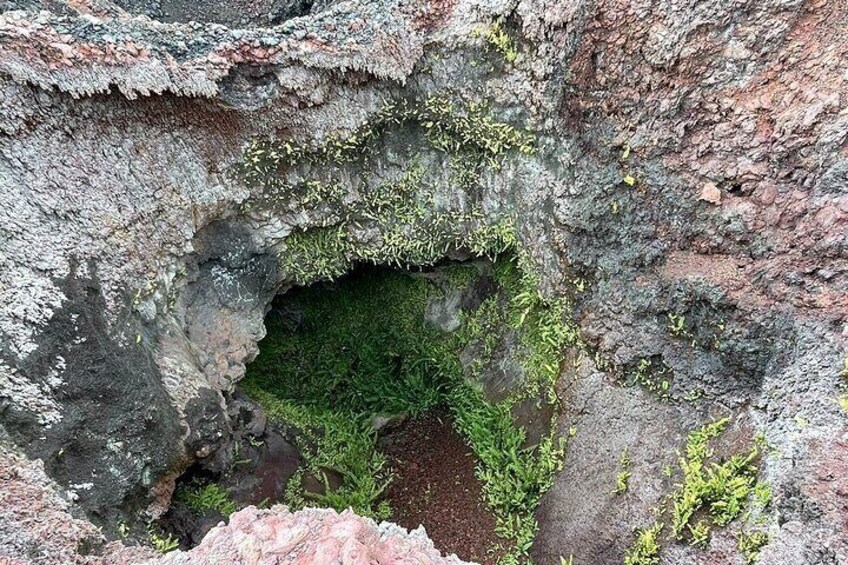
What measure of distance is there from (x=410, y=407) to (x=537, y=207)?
3690 mm

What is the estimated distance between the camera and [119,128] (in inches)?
192

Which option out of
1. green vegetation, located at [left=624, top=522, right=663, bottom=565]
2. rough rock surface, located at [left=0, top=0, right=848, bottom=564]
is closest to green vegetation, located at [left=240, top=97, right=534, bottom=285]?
rough rock surface, located at [left=0, top=0, right=848, bottom=564]

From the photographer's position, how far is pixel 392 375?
8133 millimetres

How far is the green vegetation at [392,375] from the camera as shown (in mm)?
6629

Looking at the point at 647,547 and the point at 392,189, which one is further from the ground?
the point at 392,189

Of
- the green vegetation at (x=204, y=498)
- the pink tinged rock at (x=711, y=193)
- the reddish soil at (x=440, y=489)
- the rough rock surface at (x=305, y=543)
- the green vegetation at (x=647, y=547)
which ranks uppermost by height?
the pink tinged rock at (x=711, y=193)

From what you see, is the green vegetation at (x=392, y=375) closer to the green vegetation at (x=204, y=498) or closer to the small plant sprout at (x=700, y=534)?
Answer: the green vegetation at (x=204, y=498)

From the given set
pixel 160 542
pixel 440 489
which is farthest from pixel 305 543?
pixel 440 489

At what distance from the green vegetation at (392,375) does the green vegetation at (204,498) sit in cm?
85

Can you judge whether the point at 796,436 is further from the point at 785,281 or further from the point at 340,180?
the point at 340,180

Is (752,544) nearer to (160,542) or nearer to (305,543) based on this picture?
(305,543)

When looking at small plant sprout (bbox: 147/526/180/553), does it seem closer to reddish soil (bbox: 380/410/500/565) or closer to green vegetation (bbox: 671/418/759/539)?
reddish soil (bbox: 380/410/500/565)

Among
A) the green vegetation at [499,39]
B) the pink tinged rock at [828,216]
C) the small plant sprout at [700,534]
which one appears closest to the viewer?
the pink tinged rock at [828,216]

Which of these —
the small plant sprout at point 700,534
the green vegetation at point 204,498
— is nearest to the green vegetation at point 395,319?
the green vegetation at point 204,498
